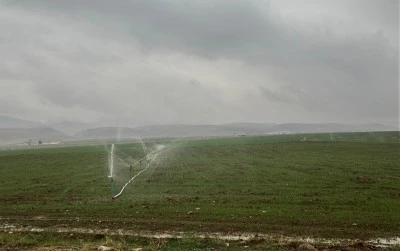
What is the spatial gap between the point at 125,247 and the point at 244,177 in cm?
2380

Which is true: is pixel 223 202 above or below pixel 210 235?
above

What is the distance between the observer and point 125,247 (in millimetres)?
16703

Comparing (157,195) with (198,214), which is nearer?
(198,214)

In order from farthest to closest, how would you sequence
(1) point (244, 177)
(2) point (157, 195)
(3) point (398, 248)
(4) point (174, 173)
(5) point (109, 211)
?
(4) point (174, 173), (1) point (244, 177), (2) point (157, 195), (5) point (109, 211), (3) point (398, 248)

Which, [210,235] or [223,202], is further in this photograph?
[223,202]

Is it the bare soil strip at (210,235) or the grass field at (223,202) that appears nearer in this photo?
the bare soil strip at (210,235)

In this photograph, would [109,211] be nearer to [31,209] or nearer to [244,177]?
[31,209]

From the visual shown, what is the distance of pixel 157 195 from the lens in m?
30.0

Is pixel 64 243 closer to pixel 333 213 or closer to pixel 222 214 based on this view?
pixel 222 214

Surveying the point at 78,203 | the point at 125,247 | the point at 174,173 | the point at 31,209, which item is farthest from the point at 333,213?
the point at 174,173

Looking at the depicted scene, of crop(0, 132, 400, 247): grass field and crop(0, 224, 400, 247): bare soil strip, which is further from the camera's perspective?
crop(0, 132, 400, 247): grass field

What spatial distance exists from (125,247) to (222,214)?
24.7 ft

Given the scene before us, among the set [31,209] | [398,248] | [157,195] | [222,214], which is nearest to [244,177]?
[157,195]

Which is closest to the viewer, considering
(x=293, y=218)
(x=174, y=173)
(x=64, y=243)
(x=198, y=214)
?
(x=64, y=243)
